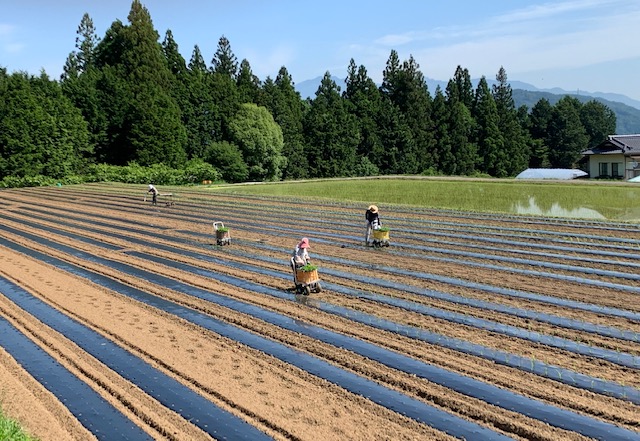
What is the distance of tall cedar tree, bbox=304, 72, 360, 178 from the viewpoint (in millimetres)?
70875

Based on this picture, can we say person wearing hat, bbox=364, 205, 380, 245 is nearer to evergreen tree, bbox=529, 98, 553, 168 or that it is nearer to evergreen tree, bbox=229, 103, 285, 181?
evergreen tree, bbox=229, 103, 285, 181

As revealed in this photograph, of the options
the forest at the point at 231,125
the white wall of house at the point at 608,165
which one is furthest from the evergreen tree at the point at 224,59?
the white wall of house at the point at 608,165

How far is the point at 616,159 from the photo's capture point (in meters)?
55.4

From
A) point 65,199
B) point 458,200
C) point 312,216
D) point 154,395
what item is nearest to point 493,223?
point 312,216

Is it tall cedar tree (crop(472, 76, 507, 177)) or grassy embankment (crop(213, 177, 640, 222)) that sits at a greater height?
tall cedar tree (crop(472, 76, 507, 177))

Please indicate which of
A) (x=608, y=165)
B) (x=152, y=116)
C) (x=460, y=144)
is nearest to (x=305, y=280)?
(x=608, y=165)

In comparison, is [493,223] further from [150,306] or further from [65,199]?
[65,199]

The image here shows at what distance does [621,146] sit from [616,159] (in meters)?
1.33

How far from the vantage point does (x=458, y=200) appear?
3612 cm

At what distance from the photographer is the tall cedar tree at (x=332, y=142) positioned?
70.9m

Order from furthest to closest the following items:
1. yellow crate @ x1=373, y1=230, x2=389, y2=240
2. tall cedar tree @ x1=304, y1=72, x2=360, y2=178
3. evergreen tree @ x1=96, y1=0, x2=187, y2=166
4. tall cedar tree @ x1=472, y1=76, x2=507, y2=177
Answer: tall cedar tree @ x1=472, y1=76, x2=507, y2=177, tall cedar tree @ x1=304, y1=72, x2=360, y2=178, evergreen tree @ x1=96, y1=0, x2=187, y2=166, yellow crate @ x1=373, y1=230, x2=389, y2=240

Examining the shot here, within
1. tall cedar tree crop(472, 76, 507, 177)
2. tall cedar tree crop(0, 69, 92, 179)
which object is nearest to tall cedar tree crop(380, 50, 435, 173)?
tall cedar tree crop(472, 76, 507, 177)

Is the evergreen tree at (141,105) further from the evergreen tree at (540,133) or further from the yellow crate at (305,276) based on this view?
the yellow crate at (305,276)

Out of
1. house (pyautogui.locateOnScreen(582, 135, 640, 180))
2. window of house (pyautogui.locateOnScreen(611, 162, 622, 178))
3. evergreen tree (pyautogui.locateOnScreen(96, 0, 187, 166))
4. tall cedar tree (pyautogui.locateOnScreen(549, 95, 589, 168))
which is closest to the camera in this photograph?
house (pyautogui.locateOnScreen(582, 135, 640, 180))
